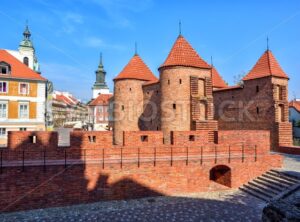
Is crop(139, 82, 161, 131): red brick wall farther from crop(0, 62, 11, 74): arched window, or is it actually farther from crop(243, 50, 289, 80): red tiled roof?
crop(0, 62, 11, 74): arched window

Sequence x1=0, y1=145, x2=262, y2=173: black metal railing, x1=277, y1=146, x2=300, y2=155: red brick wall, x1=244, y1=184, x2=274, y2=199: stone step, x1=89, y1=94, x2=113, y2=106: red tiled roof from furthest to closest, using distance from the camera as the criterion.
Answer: x1=89, y1=94, x2=113, y2=106: red tiled roof < x1=277, y1=146, x2=300, y2=155: red brick wall < x1=244, y1=184, x2=274, y2=199: stone step < x1=0, y1=145, x2=262, y2=173: black metal railing

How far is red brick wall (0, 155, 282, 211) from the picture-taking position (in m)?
7.96

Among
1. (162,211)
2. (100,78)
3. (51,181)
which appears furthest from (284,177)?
(100,78)

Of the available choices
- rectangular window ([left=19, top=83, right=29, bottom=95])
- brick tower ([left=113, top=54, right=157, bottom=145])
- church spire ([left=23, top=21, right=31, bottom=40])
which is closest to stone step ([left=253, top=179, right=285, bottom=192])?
brick tower ([left=113, top=54, right=157, bottom=145])

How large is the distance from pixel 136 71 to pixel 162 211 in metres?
13.4

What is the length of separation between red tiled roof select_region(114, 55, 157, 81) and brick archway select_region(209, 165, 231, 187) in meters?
10.3

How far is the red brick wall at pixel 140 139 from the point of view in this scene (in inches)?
422

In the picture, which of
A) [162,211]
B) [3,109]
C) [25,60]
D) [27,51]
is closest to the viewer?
[162,211]

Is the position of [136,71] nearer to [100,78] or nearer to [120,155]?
[120,155]

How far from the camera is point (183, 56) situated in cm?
1522

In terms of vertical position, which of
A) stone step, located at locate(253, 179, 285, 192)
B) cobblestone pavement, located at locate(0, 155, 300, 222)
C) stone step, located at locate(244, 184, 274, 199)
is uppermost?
stone step, located at locate(253, 179, 285, 192)

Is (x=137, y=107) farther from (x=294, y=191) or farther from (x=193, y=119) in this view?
(x=294, y=191)

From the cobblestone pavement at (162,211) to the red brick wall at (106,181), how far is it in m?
0.33

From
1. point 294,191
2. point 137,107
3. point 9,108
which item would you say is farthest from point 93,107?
point 294,191
